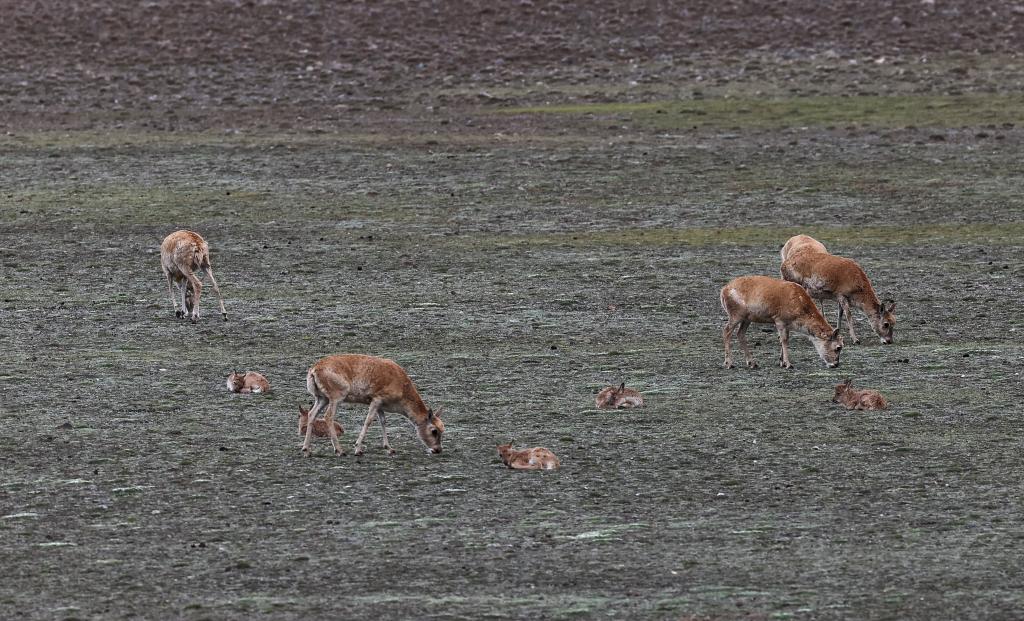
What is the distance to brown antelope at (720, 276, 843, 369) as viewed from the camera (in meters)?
17.6

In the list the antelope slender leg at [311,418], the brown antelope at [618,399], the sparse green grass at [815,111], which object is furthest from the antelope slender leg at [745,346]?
the sparse green grass at [815,111]

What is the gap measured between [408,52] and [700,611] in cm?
3531

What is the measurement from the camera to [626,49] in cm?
4509

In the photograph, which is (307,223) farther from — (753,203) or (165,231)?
(753,203)

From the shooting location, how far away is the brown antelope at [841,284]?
1898cm

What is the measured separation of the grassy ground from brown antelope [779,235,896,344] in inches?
11.2

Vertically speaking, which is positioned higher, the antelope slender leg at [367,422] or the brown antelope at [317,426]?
the antelope slender leg at [367,422]

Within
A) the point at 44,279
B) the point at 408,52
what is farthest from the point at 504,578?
the point at 408,52

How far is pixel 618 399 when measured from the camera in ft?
51.6

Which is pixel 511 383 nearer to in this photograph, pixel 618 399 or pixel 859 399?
pixel 618 399

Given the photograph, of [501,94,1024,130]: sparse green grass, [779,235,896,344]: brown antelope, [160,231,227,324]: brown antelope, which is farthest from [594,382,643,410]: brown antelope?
[501,94,1024,130]: sparse green grass

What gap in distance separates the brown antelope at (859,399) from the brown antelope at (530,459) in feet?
10.7

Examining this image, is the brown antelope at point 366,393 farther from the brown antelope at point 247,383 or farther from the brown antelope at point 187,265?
the brown antelope at point 187,265

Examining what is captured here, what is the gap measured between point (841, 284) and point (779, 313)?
1834 millimetres
